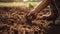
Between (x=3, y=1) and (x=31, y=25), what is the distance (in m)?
1.66

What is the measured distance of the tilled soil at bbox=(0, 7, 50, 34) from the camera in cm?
271

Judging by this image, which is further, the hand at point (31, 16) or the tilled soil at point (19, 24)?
the hand at point (31, 16)

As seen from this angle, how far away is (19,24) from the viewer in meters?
2.94

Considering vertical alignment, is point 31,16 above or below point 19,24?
above

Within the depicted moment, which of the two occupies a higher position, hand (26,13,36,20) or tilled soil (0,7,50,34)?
hand (26,13,36,20)

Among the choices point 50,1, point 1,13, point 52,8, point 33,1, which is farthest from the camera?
point 33,1

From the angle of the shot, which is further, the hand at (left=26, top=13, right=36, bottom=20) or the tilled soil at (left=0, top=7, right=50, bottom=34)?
the hand at (left=26, top=13, right=36, bottom=20)

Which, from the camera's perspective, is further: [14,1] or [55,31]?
[14,1]

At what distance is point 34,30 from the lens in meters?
2.73

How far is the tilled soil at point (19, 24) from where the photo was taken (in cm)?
271

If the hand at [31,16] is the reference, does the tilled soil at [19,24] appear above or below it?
below

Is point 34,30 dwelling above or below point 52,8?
below

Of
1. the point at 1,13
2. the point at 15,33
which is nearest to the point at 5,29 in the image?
the point at 15,33

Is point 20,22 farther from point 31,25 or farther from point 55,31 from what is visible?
point 55,31
